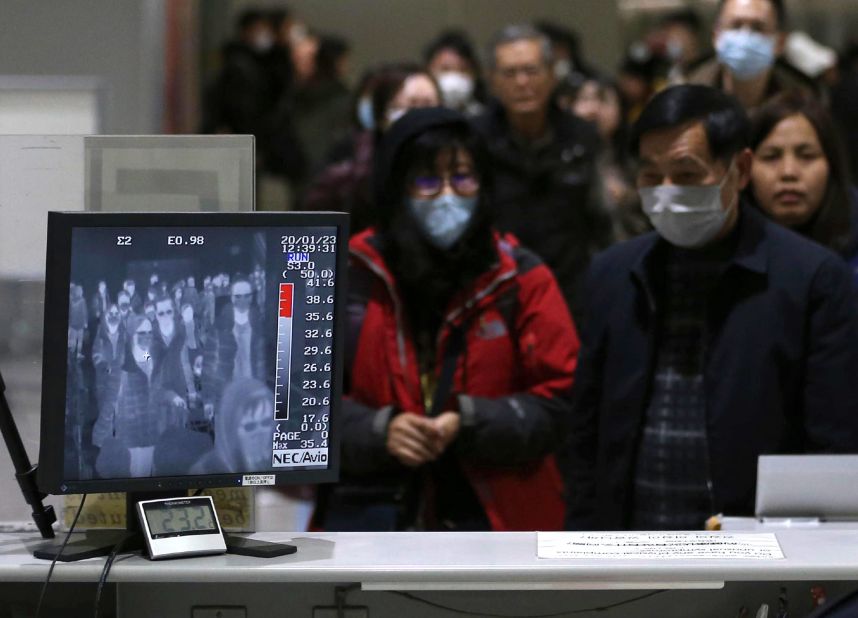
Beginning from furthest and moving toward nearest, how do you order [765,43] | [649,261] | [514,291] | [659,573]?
[765,43] < [514,291] < [649,261] < [659,573]

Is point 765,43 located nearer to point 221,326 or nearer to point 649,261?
point 649,261

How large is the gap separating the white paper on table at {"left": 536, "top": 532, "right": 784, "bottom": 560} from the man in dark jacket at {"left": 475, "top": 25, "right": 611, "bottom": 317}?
2.60 m

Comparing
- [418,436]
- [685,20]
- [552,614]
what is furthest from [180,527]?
[685,20]

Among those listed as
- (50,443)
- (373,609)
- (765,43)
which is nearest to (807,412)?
(373,609)

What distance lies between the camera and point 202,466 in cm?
244

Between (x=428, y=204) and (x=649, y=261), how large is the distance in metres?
0.65

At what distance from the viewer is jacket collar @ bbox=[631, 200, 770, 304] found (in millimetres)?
3158

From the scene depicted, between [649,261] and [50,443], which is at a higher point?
[649,261]

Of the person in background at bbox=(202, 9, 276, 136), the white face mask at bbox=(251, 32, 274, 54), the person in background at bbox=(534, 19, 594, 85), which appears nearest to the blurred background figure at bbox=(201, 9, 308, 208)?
the person in background at bbox=(202, 9, 276, 136)

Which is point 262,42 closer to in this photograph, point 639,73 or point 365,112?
point 639,73

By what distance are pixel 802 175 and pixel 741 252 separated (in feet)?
2.99

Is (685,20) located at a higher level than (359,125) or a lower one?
higher

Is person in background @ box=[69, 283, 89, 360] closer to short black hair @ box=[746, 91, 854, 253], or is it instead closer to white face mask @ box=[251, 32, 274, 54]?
short black hair @ box=[746, 91, 854, 253]

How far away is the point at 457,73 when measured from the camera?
6.80m
